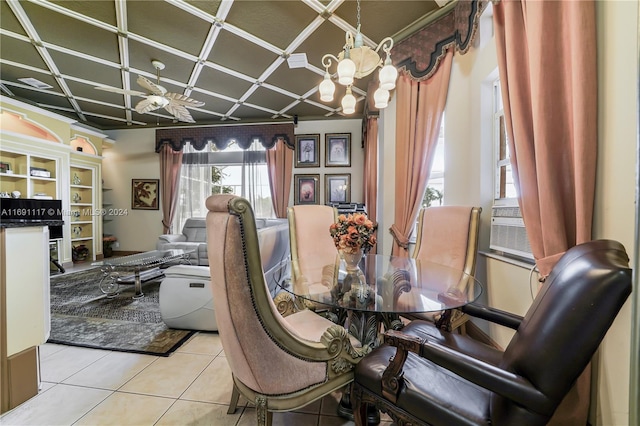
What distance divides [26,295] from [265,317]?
5.15 feet

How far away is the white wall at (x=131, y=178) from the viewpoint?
553cm

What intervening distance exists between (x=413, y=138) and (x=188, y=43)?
268 cm

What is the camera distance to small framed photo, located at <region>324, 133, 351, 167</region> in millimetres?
4855

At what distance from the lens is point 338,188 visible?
4883mm

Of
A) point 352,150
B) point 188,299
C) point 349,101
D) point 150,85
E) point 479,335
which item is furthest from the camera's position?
point 352,150

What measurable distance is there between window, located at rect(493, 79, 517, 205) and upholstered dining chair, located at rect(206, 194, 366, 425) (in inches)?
65.8

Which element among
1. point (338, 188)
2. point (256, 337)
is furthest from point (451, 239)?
point (338, 188)

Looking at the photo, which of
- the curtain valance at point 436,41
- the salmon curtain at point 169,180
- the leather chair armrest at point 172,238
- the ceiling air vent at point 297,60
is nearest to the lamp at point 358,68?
the curtain valance at point 436,41

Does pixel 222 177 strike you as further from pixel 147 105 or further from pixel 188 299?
pixel 188 299

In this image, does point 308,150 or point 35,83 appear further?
point 308,150

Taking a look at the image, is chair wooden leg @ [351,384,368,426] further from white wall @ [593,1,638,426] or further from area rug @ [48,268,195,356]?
area rug @ [48,268,195,356]

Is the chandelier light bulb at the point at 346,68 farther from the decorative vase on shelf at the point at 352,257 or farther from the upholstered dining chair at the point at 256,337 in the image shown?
the upholstered dining chair at the point at 256,337

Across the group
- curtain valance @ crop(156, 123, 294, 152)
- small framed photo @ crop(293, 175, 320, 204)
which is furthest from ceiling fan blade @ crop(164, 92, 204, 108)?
small framed photo @ crop(293, 175, 320, 204)

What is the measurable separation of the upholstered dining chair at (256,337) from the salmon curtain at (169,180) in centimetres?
519
